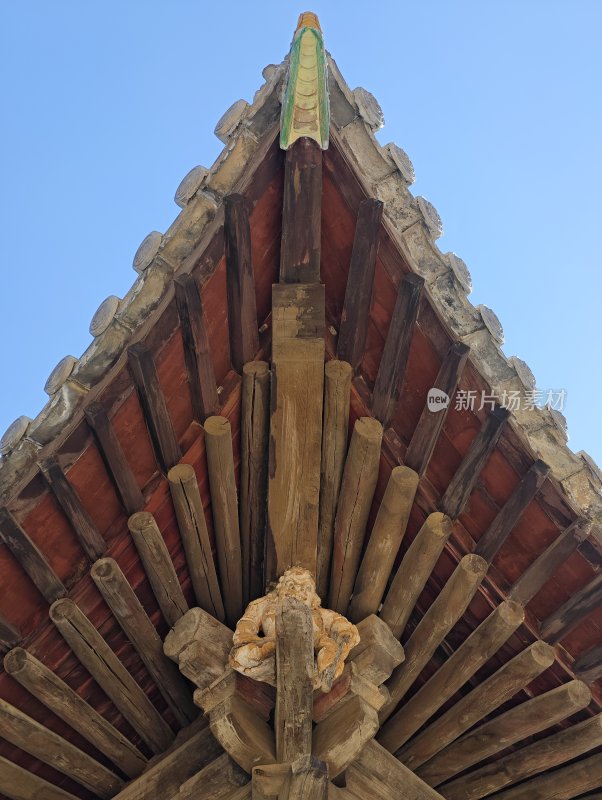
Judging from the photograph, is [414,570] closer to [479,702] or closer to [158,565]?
[479,702]

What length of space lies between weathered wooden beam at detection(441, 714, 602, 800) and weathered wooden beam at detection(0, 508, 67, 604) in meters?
3.34

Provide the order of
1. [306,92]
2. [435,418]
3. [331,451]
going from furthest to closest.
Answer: [331,451] < [435,418] < [306,92]

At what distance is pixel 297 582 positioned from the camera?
6160mm

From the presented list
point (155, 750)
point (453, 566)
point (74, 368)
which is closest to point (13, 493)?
point (74, 368)

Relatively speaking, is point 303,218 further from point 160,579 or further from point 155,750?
point 155,750

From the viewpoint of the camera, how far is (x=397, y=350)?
602cm

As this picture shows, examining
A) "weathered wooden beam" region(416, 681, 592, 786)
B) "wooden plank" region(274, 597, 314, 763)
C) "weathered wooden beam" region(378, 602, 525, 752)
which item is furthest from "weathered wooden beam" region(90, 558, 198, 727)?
"weathered wooden beam" region(416, 681, 592, 786)

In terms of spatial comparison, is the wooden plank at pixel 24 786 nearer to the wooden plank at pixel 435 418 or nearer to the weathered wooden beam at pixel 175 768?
the weathered wooden beam at pixel 175 768

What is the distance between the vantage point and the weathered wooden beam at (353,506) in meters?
6.25

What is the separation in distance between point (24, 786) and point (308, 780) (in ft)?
7.00

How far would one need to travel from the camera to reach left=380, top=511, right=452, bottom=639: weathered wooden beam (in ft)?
20.6

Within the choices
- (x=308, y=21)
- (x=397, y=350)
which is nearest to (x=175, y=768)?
(x=397, y=350)

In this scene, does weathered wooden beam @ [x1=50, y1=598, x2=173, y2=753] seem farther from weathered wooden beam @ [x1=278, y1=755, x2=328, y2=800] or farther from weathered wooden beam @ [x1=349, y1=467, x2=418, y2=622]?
weathered wooden beam @ [x1=349, y1=467, x2=418, y2=622]

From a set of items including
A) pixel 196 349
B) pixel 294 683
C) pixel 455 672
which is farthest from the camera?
pixel 455 672
